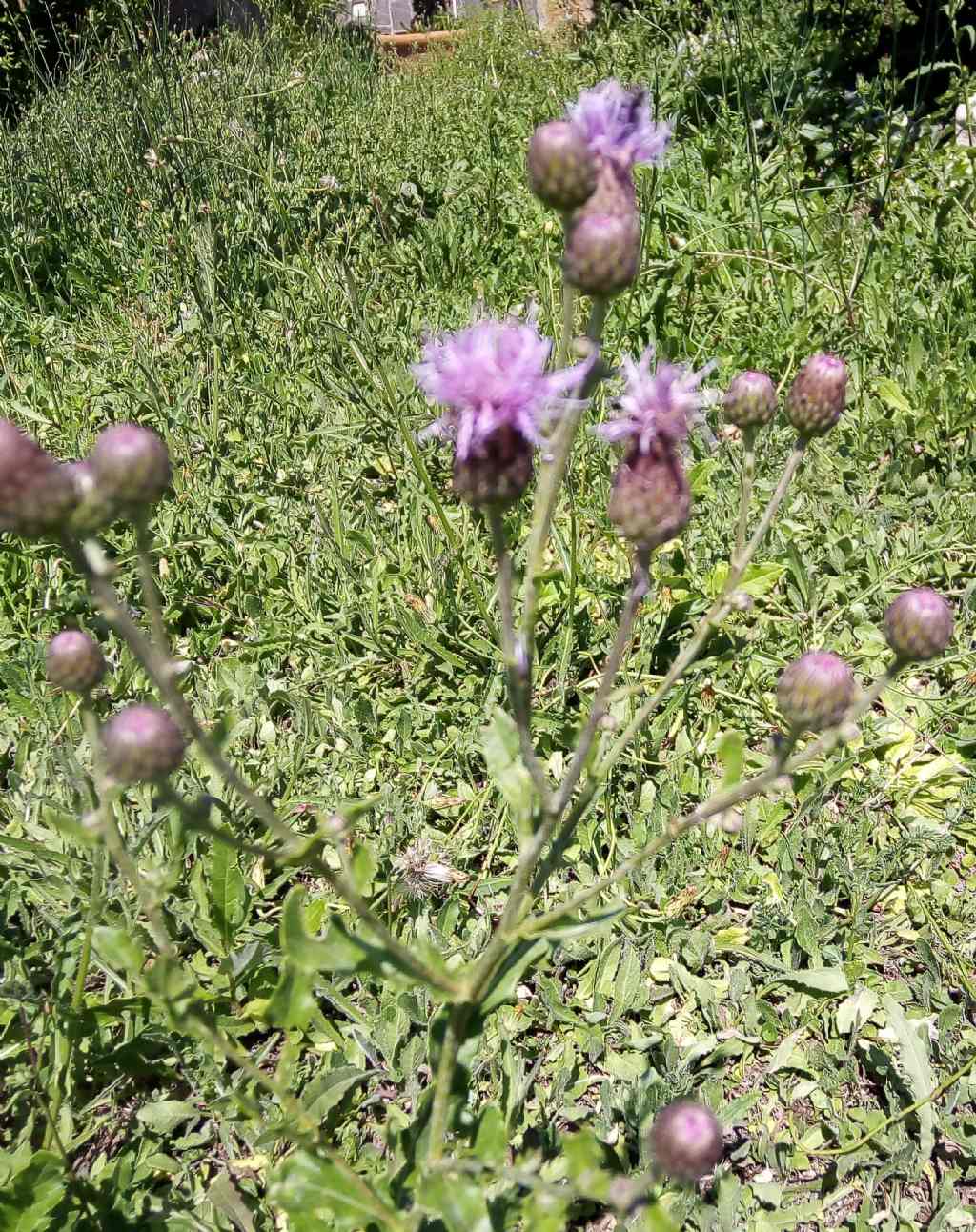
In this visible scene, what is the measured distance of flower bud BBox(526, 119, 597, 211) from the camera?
100 centimetres

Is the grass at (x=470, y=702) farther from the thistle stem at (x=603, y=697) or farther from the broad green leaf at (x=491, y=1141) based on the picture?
the thistle stem at (x=603, y=697)

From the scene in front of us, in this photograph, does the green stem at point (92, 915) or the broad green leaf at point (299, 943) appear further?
the green stem at point (92, 915)

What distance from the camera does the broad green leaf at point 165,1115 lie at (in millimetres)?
1549

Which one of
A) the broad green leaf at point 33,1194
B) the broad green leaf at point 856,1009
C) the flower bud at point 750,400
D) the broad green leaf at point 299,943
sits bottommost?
the broad green leaf at point 856,1009

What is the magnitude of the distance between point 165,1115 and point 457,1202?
74cm

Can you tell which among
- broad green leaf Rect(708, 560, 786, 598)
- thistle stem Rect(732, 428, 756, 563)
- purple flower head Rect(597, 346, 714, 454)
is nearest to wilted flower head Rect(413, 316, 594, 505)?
purple flower head Rect(597, 346, 714, 454)

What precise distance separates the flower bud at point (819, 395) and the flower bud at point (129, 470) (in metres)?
0.81

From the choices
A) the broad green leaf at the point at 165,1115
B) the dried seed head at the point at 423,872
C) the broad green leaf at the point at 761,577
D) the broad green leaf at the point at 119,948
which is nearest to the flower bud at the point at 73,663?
the broad green leaf at the point at 119,948

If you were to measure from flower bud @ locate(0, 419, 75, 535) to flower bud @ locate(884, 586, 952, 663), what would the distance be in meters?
0.93

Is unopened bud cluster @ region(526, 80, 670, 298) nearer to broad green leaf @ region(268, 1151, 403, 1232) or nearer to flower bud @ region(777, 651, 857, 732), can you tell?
flower bud @ region(777, 651, 857, 732)

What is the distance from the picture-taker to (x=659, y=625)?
2.32m

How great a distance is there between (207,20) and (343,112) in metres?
9.45

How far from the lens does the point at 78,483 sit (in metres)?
1.05

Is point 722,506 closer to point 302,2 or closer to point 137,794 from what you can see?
point 137,794
